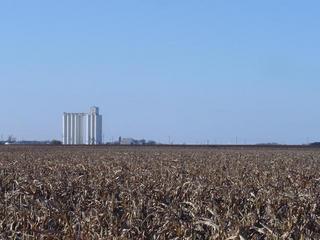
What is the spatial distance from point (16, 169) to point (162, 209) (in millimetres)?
9463

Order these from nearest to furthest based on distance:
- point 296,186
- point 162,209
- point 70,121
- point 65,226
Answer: point 65,226
point 162,209
point 296,186
point 70,121

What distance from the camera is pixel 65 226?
8992 mm

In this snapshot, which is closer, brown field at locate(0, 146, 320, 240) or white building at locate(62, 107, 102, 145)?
brown field at locate(0, 146, 320, 240)

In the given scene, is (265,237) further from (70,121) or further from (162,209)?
(70,121)

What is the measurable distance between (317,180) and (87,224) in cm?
896

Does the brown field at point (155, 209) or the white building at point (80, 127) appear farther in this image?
the white building at point (80, 127)

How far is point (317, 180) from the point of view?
54.1 feet

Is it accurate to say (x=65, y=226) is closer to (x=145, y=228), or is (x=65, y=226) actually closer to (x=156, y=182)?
(x=145, y=228)

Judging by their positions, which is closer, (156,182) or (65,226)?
(65,226)

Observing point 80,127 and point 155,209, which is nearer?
point 155,209

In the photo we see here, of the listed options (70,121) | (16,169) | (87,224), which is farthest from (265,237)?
(70,121)

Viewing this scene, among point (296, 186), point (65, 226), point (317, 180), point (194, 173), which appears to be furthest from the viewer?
point (194, 173)

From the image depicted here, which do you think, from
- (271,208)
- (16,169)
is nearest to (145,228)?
(271,208)

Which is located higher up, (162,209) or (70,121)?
(70,121)
